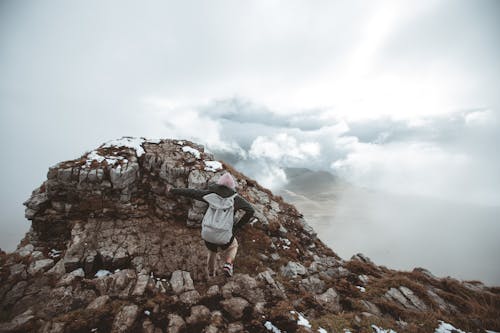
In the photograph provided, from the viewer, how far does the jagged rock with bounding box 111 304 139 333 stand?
6.97 metres

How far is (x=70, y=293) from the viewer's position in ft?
29.2

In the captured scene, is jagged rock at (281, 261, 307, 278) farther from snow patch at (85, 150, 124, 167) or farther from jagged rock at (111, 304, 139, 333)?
snow patch at (85, 150, 124, 167)

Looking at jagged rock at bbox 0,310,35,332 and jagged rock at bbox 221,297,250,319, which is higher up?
jagged rock at bbox 221,297,250,319

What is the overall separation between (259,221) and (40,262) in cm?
1351

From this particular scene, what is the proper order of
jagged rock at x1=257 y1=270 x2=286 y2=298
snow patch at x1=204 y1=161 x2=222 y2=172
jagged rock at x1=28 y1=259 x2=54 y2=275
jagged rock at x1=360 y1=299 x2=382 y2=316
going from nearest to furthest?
jagged rock at x1=257 y1=270 x2=286 y2=298, jagged rock at x1=360 y1=299 x2=382 y2=316, jagged rock at x1=28 y1=259 x2=54 y2=275, snow patch at x1=204 y1=161 x2=222 y2=172

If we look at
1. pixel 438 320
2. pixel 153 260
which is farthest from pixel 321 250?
pixel 153 260

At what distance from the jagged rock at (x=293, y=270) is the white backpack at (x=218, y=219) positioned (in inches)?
260

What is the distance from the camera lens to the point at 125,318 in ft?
24.0

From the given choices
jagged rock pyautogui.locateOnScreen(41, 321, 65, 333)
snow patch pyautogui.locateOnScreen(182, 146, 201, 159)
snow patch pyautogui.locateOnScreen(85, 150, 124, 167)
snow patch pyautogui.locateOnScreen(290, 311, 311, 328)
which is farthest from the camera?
snow patch pyautogui.locateOnScreen(182, 146, 201, 159)

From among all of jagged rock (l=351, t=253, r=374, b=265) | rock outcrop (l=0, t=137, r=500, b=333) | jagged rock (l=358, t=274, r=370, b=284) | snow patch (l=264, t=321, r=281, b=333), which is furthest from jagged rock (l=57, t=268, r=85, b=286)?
jagged rock (l=351, t=253, r=374, b=265)

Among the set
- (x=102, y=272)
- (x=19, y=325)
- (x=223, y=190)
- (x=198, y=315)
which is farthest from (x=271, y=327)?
(x=102, y=272)

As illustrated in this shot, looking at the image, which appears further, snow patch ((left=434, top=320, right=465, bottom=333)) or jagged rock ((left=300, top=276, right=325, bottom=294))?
jagged rock ((left=300, top=276, right=325, bottom=294))

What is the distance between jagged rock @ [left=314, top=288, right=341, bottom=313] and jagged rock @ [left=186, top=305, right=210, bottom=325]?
5373 mm

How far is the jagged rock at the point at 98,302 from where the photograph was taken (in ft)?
25.4
